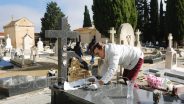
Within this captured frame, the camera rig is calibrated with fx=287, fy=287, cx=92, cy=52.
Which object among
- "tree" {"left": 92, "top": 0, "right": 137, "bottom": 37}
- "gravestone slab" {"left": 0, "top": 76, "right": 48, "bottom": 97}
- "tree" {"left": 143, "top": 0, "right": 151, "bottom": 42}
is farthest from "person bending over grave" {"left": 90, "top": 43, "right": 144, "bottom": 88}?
"tree" {"left": 143, "top": 0, "right": 151, "bottom": 42}

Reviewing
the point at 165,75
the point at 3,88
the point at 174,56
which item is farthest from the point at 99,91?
the point at 174,56

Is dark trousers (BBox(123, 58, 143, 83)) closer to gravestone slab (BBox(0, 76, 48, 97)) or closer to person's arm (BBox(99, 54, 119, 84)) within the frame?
person's arm (BBox(99, 54, 119, 84))

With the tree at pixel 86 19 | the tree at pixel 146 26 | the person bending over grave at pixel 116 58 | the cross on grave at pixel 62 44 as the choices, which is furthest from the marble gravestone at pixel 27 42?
the person bending over grave at pixel 116 58

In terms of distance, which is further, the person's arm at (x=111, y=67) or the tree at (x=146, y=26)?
the tree at (x=146, y=26)

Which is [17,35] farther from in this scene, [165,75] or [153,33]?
[165,75]

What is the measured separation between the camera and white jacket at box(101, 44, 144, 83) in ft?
17.9

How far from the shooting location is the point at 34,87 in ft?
33.5

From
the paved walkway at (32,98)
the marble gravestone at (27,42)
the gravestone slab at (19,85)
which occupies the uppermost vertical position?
the marble gravestone at (27,42)

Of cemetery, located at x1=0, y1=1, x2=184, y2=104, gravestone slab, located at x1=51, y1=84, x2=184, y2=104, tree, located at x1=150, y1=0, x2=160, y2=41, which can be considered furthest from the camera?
tree, located at x1=150, y1=0, x2=160, y2=41

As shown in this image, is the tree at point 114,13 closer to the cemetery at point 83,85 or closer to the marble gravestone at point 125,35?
the cemetery at point 83,85

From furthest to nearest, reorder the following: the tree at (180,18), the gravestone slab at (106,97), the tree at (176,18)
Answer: the tree at (176,18), the tree at (180,18), the gravestone slab at (106,97)

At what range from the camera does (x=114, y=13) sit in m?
22.7

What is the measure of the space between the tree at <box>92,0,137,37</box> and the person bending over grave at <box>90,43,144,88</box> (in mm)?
15858

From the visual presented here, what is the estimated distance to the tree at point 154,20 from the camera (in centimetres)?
4308
